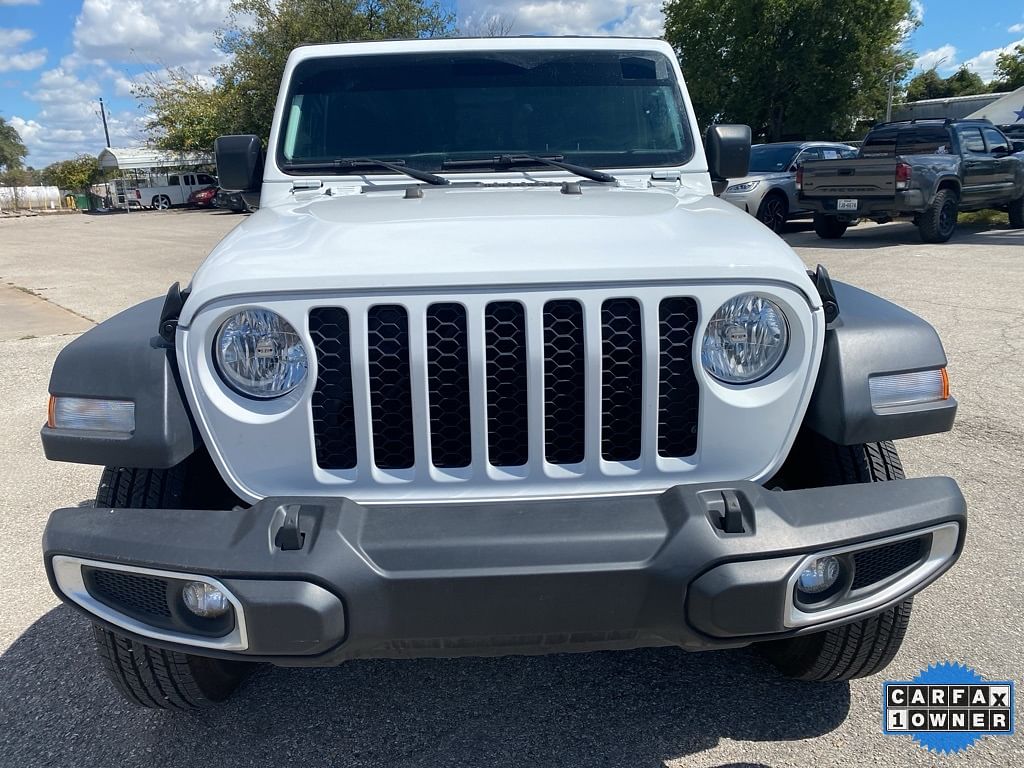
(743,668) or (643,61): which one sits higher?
(643,61)

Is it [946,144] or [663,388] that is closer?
[663,388]

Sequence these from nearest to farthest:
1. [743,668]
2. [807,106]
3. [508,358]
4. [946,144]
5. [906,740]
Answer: [508,358] → [906,740] → [743,668] → [946,144] → [807,106]

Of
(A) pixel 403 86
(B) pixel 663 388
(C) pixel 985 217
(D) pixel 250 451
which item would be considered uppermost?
(A) pixel 403 86

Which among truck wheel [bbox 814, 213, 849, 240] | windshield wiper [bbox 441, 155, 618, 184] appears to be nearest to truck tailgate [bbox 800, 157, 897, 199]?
truck wheel [bbox 814, 213, 849, 240]

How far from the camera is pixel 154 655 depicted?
216cm

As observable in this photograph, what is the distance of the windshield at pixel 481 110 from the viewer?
324cm

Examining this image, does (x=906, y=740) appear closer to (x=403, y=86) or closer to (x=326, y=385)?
(x=326, y=385)

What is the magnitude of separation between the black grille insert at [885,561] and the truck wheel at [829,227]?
12998 millimetres

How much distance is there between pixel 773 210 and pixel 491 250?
13.1 m

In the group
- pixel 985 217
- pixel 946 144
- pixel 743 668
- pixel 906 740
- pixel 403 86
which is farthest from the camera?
pixel 985 217

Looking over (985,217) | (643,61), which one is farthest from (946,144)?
(643,61)

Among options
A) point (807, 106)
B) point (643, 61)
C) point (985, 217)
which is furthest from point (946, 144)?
point (807, 106)

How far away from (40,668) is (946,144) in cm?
1436

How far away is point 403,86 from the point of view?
10.8 ft
